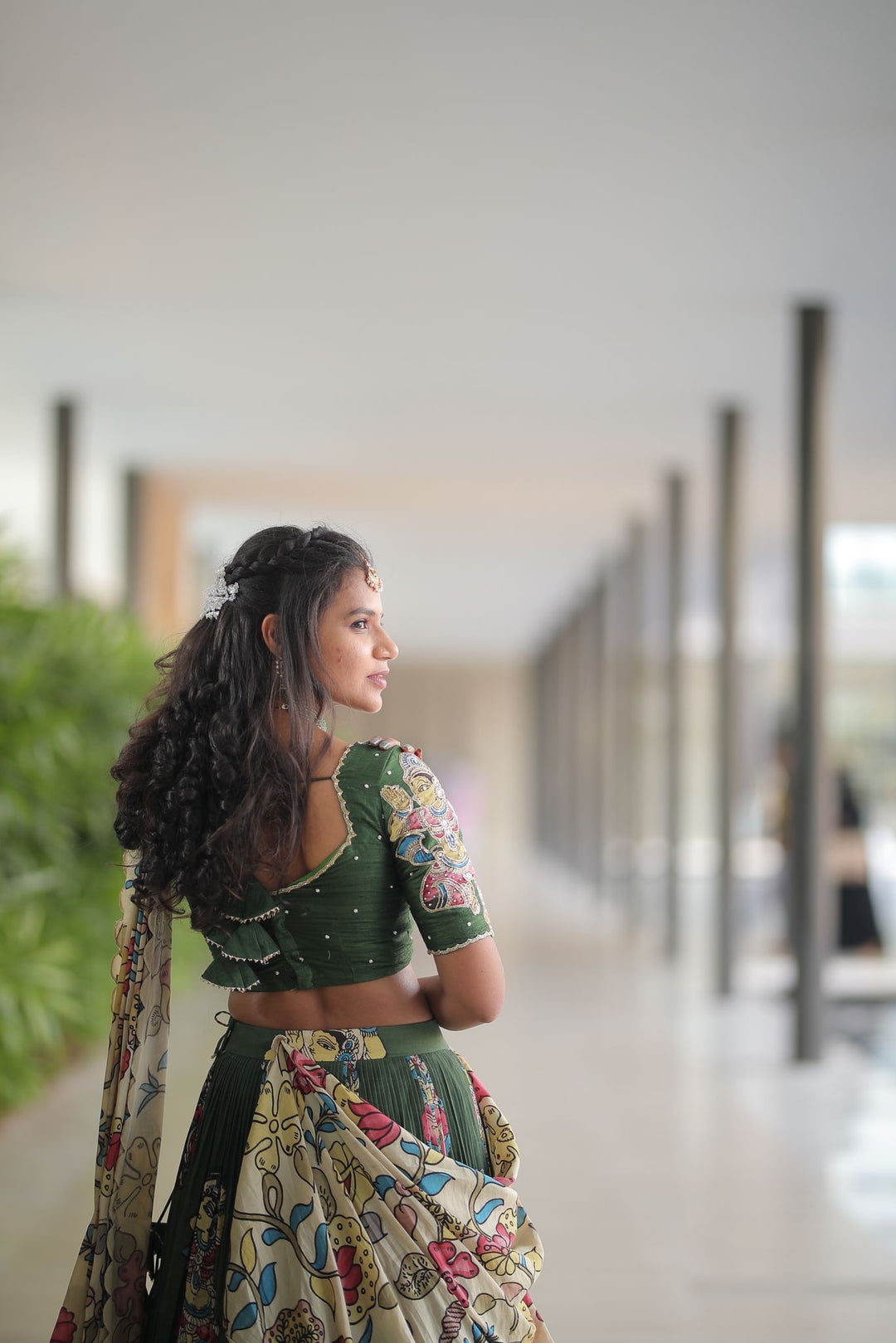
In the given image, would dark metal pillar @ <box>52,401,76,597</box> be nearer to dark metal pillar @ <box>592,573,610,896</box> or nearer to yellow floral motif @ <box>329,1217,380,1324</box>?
yellow floral motif @ <box>329,1217,380,1324</box>

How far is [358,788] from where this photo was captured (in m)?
1.88

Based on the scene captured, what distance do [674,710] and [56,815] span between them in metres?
5.51

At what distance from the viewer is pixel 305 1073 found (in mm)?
1878

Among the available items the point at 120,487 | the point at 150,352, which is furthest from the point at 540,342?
the point at 120,487

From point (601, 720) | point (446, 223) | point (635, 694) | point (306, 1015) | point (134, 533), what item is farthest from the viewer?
point (601, 720)

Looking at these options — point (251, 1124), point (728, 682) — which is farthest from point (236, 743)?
point (728, 682)

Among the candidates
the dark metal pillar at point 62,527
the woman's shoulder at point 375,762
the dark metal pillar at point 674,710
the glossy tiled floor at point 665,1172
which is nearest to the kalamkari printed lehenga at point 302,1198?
the woman's shoulder at point 375,762

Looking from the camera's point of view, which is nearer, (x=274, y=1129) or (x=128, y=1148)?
(x=274, y=1129)

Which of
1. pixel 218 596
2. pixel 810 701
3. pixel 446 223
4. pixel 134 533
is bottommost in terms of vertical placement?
pixel 810 701

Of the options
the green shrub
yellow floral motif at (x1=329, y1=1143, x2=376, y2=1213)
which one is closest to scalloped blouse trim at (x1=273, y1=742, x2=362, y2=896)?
yellow floral motif at (x1=329, y1=1143, x2=376, y2=1213)

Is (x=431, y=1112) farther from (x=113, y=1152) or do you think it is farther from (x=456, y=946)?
(x=113, y=1152)

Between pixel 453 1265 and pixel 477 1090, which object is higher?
pixel 477 1090

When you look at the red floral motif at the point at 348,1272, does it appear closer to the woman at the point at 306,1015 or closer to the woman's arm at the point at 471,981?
the woman at the point at 306,1015

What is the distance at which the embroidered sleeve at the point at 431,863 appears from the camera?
184 cm
